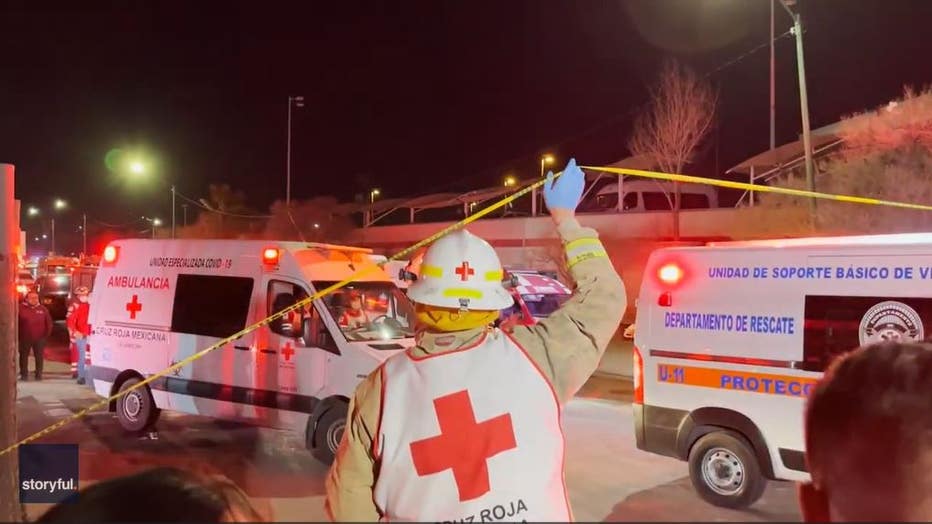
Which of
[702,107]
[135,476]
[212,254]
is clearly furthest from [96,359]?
[702,107]

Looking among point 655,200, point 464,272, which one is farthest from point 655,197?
point 464,272

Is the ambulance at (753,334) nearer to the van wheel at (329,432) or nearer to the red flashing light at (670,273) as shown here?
the red flashing light at (670,273)

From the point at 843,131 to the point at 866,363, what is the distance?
17496mm

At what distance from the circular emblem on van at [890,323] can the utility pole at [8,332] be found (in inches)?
224

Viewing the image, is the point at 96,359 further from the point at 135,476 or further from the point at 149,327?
the point at 135,476

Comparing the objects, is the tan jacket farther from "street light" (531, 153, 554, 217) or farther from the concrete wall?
"street light" (531, 153, 554, 217)

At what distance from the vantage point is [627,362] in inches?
663

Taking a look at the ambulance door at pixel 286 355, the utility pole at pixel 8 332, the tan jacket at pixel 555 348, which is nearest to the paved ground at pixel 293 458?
the ambulance door at pixel 286 355

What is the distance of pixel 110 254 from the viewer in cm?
1066

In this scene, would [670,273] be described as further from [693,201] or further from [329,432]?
[693,201]

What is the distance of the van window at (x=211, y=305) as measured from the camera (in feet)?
30.0

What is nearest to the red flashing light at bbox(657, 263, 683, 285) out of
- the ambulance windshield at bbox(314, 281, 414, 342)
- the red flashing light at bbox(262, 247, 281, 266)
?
the ambulance windshield at bbox(314, 281, 414, 342)

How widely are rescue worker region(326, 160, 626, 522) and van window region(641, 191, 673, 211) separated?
86.2 ft

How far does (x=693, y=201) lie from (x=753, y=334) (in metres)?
23.0
